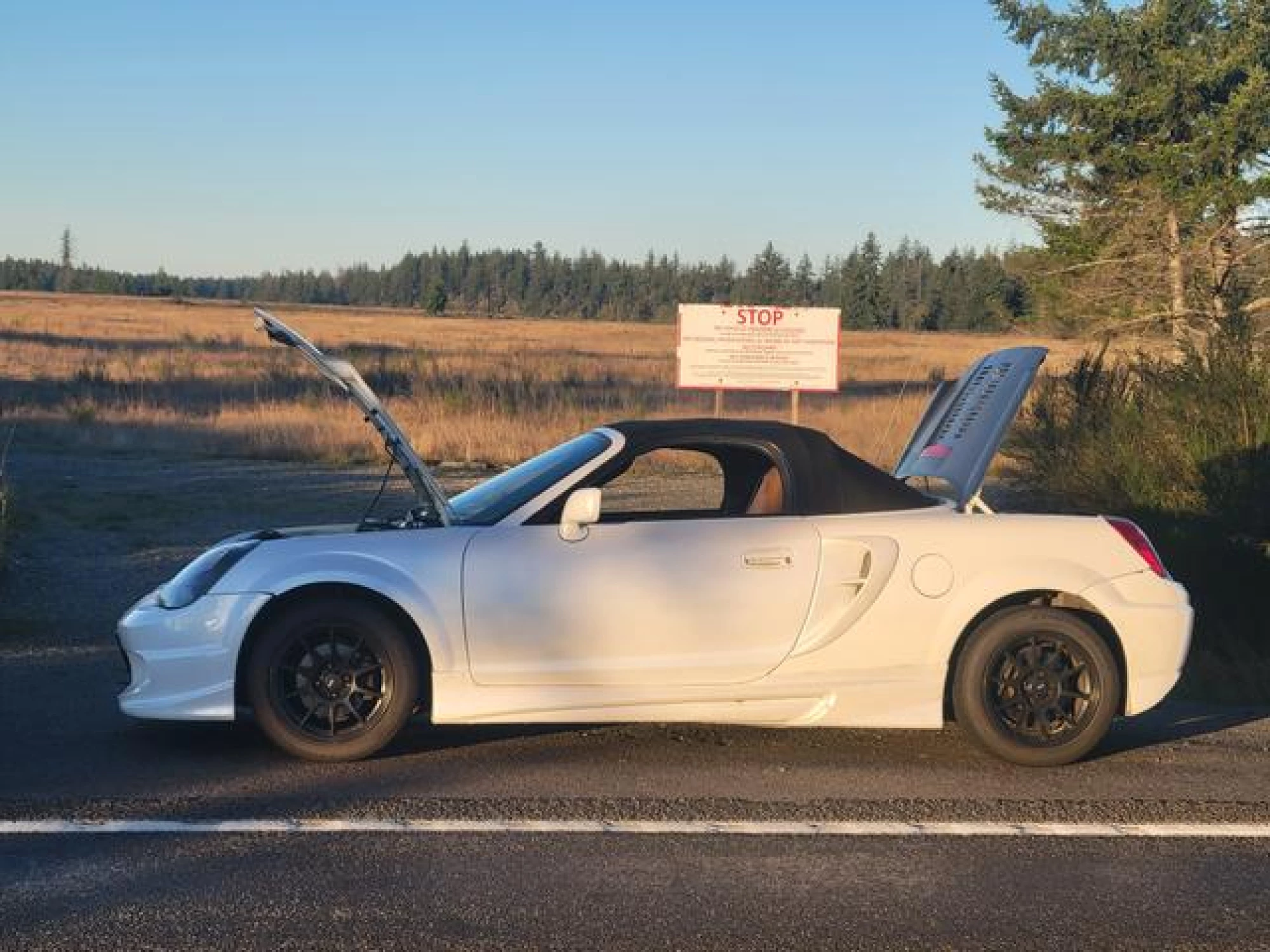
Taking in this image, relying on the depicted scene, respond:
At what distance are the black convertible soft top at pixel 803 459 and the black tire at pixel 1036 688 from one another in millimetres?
688

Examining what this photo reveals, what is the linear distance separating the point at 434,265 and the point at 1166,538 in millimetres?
175157

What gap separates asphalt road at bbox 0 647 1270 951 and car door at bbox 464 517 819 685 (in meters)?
0.43

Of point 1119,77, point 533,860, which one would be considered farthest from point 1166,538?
point 1119,77

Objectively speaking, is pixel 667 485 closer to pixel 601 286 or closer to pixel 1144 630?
pixel 1144 630

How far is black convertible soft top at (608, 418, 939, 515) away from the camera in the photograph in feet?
21.0

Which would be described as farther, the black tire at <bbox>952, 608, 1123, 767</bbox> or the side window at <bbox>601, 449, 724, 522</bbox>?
the side window at <bbox>601, 449, 724, 522</bbox>

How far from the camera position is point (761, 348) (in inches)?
779

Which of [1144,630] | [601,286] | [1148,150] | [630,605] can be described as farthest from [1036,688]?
[601,286]

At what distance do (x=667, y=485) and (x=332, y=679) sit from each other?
42.3ft

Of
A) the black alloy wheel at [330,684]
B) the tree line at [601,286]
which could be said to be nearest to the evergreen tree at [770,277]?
the tree line at [601,286]

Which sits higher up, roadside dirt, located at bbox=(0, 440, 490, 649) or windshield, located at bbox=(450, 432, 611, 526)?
windshield, located at bbox=(450, 432, 611, 526)

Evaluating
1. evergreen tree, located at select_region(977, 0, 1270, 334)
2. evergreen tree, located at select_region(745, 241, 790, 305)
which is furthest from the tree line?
evergreen tree, located at select_region(977, 0, 1270, 334)

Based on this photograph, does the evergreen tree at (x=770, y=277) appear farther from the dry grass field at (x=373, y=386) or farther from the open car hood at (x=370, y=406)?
the open car hood at (x=370, y=406)

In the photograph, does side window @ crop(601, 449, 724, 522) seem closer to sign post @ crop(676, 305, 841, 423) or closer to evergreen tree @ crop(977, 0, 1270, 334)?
sign post @ crop(676, 305, 841, 423)
